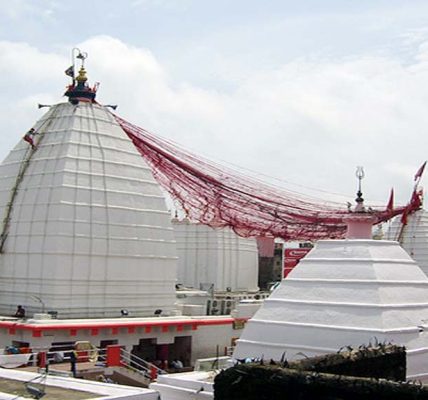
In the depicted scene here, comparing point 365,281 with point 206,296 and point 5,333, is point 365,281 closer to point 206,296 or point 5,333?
point 5,333

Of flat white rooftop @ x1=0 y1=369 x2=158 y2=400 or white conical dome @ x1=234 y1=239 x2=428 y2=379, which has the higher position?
white conical dome @ x1=234 y1=239 x2=428 y2=379

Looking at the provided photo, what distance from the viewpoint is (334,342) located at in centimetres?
1830

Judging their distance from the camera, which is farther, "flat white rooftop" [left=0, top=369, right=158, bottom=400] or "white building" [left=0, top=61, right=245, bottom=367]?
"white building" [left=0, top=61, right=245, bottom=367]

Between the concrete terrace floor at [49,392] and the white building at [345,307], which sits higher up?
the white building at [345,307]

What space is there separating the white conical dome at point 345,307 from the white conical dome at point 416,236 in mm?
28007

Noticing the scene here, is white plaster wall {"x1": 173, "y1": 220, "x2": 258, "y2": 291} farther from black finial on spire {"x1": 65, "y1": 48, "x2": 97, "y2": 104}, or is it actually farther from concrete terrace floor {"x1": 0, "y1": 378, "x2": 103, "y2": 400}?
concrete terrace floor {"x1": 0, "y1": 378, "x2": 103, "y2": 400}

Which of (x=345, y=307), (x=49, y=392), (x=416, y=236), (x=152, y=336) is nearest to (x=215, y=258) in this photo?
(x=416, y=236)

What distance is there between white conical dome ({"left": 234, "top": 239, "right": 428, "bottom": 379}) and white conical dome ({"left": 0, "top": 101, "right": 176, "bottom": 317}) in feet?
38.4

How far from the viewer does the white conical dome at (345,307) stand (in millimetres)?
18359

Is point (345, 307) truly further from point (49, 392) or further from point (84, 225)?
point (84, 225)

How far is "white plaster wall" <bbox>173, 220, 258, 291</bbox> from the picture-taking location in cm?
4647

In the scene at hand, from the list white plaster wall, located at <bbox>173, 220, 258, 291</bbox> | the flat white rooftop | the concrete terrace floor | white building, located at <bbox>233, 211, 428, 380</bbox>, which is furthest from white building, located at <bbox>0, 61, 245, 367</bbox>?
white plaster wall, located at <bbox>173, 220, 258, 291</bbox>

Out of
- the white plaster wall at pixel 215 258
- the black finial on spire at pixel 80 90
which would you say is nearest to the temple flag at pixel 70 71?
the black finial on spire at pixel 80 90

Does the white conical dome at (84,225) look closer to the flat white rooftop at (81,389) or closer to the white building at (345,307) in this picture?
the white building at (345,307)
